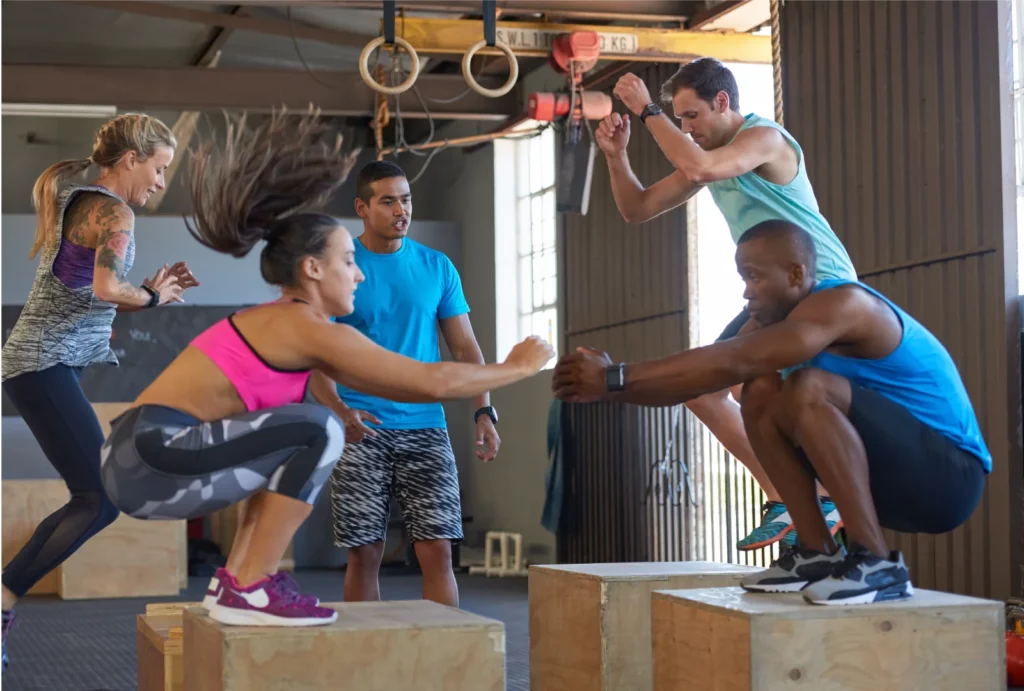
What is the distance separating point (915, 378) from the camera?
261cm

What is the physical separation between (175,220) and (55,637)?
5.04 meters

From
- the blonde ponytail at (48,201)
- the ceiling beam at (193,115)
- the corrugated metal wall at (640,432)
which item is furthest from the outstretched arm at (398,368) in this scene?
the ceiling beam at (193,115)

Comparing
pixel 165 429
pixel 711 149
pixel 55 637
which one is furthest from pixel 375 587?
pixel 55 637

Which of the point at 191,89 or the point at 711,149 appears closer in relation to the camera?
the point at 711,149

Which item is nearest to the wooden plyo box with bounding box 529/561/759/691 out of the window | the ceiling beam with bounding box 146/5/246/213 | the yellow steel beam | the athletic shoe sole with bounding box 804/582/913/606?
the athletic shoe sole with bounding box 804/582/913/606

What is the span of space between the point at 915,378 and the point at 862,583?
0.46 meters

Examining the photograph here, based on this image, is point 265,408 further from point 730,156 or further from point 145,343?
point 145,343

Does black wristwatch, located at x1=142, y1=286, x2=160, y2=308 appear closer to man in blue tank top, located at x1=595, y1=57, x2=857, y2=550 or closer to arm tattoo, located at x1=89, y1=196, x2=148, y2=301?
arm tattoo, located at x1=89, y1=196, x2=148, y2=301

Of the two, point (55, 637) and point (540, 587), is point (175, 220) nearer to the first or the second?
point (55, 637)

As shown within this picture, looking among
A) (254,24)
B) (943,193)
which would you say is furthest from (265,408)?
(254,24)

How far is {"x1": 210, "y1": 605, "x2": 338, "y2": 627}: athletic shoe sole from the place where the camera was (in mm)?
2369

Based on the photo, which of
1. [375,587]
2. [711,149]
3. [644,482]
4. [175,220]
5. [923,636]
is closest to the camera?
[923,636]

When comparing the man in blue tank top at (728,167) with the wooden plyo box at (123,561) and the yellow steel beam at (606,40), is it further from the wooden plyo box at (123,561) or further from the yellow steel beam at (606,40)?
the wooden plyo box at (123,561)

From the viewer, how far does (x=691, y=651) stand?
2473 millimetres
